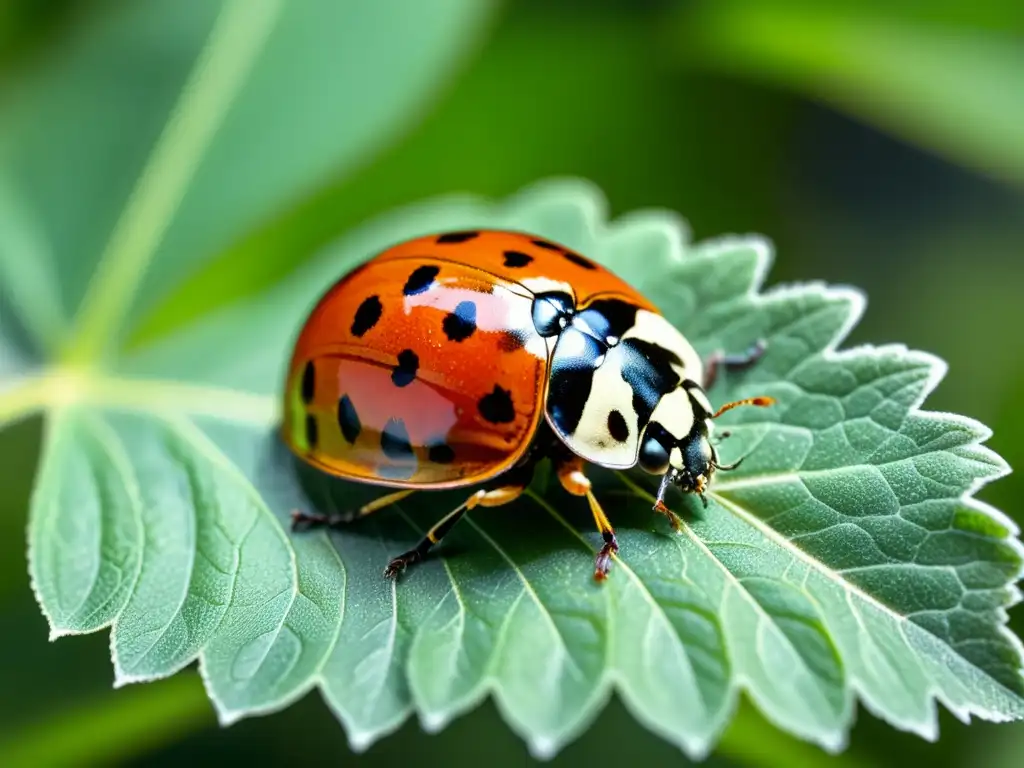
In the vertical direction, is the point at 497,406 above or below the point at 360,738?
above

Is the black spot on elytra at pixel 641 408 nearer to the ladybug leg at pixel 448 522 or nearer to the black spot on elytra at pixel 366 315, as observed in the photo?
the ladybug leg at pixel 448 522

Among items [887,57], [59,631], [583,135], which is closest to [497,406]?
[59,631]

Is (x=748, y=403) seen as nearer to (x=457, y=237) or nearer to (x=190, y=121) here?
(x=457, y=237)

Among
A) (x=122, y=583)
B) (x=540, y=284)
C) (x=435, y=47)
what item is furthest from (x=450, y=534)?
(x=435, y=47)

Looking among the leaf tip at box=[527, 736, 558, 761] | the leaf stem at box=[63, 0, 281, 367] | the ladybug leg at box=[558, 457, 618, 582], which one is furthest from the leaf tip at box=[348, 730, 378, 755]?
the leaf stem at box=[63, 0, 281, 367]

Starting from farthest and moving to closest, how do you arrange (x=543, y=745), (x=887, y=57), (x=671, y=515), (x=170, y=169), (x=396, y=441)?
(x=887, y=57), (x=170, y=169), (x=396, y=441), (x=671, y=515), (x=543, y=745)

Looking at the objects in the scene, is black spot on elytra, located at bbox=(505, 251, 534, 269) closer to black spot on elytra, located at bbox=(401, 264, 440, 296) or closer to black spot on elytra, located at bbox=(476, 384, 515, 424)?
black spot on elytra, located at bbox=(401, 264, 440, 296)
